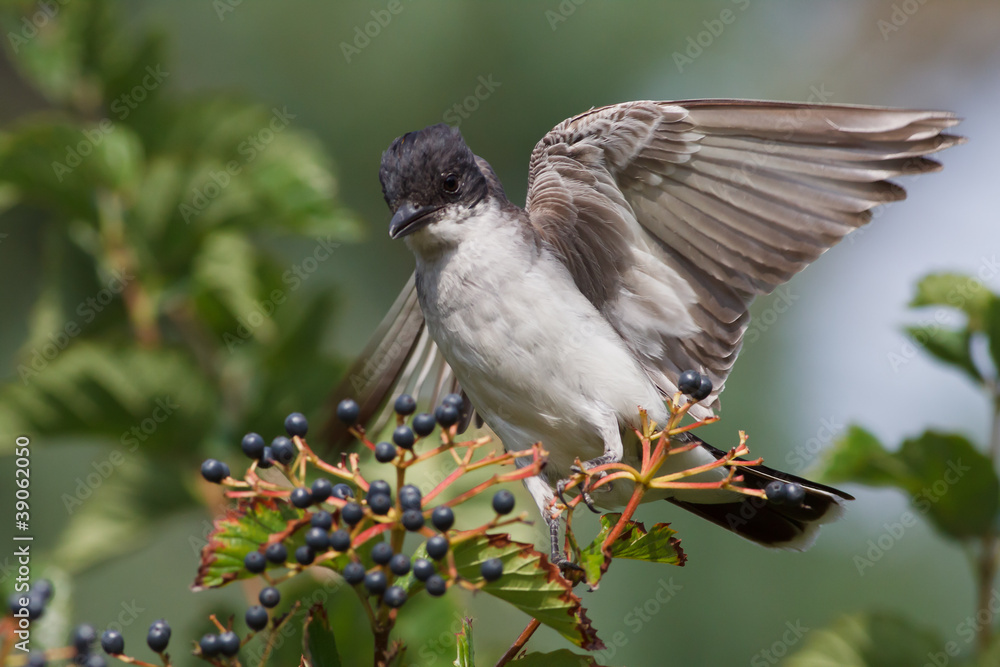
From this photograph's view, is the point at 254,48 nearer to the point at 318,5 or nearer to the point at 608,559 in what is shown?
the point at 318,5

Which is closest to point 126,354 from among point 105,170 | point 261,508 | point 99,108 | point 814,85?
point 105,170

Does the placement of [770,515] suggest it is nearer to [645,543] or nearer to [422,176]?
[645,543]

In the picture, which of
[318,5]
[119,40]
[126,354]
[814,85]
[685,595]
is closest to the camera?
[126,354]

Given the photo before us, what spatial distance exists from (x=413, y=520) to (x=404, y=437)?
21cm

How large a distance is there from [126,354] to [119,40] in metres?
1.13

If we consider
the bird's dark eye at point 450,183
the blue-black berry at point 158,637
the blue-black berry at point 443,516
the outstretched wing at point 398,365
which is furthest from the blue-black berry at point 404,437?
the outstretched wing at point 398,365

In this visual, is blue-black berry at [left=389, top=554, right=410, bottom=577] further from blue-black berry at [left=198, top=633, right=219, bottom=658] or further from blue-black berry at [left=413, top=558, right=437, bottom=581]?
blue-black berry at [left=198, top=633, right=219, bottom=658]

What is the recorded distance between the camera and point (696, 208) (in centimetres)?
294

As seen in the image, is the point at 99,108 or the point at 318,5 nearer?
the point at 99,108

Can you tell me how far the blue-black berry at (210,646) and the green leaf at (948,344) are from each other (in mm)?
2227

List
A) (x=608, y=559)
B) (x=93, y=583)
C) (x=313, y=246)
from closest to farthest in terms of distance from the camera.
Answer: (x=608, y=559), (x=93, y=583), (x=313, y=246)
